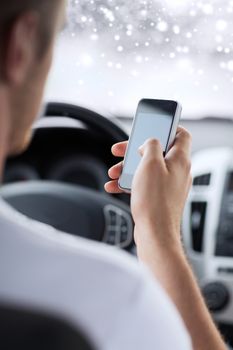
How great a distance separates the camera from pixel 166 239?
607mm

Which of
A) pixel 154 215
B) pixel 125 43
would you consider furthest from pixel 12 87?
pixel 125 43

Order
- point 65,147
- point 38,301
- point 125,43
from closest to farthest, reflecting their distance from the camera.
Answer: point 38,301 → point 65,147 → point 125,43

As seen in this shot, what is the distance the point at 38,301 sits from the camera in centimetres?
42

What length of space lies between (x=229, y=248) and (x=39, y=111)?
1.30 m

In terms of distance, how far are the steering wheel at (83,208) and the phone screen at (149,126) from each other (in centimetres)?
44

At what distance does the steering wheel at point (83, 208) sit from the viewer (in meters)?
1.44

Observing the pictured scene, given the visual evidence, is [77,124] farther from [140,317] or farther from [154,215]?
[140,317]

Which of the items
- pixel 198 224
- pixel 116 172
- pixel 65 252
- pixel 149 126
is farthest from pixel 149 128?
pixel 198 224

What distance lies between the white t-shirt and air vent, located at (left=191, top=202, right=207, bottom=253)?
1.29 metres

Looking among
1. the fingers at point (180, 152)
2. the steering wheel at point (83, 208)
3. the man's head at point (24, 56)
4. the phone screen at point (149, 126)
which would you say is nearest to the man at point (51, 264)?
the man's head at point (24, 56)

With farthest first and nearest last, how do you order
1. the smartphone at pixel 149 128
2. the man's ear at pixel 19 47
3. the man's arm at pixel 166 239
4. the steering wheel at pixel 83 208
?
the steering wheel at pixel 83 208, the smartphone at pixel 149 128, the man's arm at pixel 166 239, the man's ear at pixel 19 47

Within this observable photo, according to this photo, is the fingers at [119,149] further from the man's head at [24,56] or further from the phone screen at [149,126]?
the man's head at [24,56]

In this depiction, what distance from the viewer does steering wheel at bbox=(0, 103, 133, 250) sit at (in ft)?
4.72

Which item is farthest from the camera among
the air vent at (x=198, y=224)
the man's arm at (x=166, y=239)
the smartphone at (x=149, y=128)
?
the air vent at (x=198, y=224)
